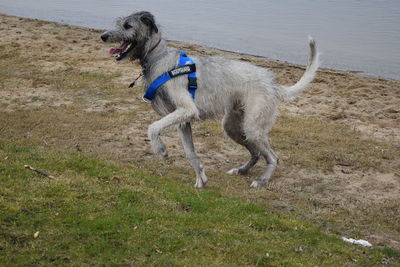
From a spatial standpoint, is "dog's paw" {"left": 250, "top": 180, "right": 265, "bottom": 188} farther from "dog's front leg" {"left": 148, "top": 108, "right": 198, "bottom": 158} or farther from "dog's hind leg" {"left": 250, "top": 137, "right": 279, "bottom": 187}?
"dog's front leg" {"left": 148, "top": 108, "right": 198, "bottom": 158}

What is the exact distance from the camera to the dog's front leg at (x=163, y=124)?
7363mm

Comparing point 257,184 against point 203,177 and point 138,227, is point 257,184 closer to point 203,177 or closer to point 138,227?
point 203,177

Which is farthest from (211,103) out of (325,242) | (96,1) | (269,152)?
(96,1)

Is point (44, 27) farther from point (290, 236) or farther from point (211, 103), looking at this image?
point (290, 236)

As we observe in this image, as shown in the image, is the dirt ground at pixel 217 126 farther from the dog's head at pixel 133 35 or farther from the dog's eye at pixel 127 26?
the dog's eye at pixel 127 26

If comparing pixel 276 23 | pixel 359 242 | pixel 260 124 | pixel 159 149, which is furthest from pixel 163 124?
pixel 276 23

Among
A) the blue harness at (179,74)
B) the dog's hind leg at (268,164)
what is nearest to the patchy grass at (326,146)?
the dog's hind leg at (268,164)

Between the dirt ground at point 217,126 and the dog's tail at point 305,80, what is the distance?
49.1 inches

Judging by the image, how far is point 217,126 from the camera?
10891mm

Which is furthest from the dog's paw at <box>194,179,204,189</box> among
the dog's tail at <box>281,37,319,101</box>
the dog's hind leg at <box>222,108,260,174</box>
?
the dog's tail at <box>281,37,319,101</box>

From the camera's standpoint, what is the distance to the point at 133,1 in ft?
120

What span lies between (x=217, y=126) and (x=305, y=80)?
2742 millimetres

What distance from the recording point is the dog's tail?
8.42m

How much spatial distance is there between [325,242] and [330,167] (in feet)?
10.3
